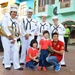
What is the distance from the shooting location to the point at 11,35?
8703 mm

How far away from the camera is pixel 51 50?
893 cm

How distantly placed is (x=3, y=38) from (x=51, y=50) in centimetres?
158

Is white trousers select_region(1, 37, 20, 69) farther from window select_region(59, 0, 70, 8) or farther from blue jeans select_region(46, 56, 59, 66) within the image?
window select_region(59, 0, 70, 8)

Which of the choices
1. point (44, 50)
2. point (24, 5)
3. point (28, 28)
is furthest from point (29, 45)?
point (24, 5)

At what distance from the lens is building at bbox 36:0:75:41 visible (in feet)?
97.8

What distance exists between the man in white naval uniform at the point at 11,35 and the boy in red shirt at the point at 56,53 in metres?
1.02

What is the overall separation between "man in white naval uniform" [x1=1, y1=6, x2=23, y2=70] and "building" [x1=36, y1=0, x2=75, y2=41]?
67.3 ft

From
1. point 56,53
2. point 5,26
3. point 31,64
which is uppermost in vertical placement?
point 5,26

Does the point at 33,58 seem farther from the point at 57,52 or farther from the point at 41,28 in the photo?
the point at 41,28

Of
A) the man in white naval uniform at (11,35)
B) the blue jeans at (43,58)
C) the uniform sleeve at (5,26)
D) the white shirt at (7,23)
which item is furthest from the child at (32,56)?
the uniform sleeve at (5,26)

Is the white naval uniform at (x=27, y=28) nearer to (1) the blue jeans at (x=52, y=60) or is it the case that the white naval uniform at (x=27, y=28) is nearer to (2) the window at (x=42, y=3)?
(1) the blue jeans at (x=52, y=60)

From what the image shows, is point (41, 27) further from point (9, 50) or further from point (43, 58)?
point (9, 50)

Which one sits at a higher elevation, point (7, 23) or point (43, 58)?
point (7, 23)

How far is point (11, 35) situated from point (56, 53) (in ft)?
5.13
